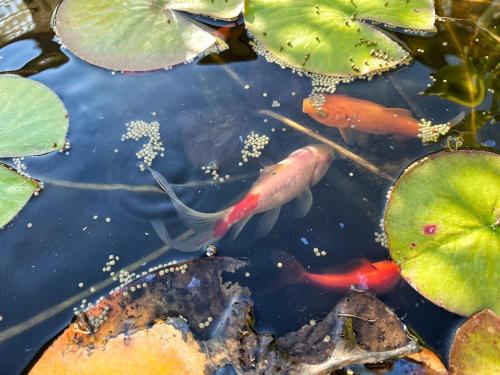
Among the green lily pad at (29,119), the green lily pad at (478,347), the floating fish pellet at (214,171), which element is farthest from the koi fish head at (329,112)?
the green lily pad at (29,119)

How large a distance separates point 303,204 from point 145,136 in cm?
102

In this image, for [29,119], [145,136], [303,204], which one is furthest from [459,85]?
[29,119]

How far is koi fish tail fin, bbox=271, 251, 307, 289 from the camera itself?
2381mm

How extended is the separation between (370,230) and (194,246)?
2.90 feet

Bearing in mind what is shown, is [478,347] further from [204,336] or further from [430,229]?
[204,336]

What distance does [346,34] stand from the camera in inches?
120

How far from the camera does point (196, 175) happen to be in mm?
2744

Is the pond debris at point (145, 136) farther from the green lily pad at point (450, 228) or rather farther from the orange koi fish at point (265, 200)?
the green lily pad at point (450, 228)

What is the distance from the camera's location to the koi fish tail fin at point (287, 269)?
2.38 metres

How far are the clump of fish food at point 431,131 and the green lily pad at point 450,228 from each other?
27 cm

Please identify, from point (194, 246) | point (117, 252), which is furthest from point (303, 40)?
point (117, 252)

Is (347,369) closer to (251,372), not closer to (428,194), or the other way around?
(251,372)

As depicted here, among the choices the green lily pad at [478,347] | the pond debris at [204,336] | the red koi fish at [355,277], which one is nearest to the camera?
the green lily pad at [478,347]

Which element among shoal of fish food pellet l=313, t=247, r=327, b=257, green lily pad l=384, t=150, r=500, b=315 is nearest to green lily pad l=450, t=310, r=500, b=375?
green lily pad l=384, t=150, r=500, b=315
